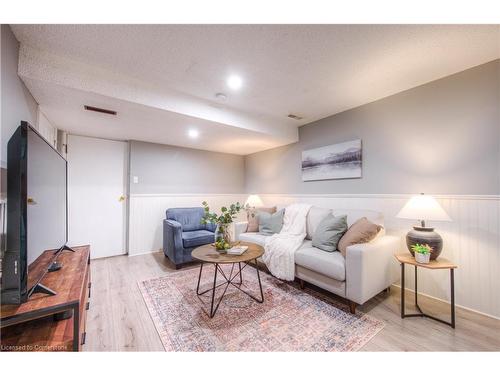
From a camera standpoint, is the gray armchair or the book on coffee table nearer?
the book on coffee table

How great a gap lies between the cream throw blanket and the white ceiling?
59.4 inches

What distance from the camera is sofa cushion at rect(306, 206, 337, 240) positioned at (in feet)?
8.89

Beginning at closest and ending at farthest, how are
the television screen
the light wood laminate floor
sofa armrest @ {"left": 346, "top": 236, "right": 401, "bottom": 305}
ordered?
the television screen, the light wood laminate floor, sofa armrest @ {"left": 346, "top": 236, "right": 401, "bottom": 305}

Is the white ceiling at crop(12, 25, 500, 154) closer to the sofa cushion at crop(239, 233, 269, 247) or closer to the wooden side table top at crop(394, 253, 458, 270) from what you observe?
the sofa cushion at crop(239, 233, 269, 247)

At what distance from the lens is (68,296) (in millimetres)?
1065

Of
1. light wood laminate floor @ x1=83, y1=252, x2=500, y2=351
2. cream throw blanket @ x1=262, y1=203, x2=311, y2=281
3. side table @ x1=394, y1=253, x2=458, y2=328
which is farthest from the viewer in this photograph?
cream throw blanket @ x1=262, y1=203, x2=311, y2=281

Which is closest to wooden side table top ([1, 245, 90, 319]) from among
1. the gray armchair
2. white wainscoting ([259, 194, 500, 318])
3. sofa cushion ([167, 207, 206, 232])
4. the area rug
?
the area rug

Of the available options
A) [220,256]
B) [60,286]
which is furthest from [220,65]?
[60,286]

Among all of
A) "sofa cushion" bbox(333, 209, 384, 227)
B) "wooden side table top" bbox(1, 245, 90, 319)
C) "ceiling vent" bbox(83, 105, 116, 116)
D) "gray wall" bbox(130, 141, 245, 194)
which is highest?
"ceiling vent" bbox(83, 105, 116, 116)

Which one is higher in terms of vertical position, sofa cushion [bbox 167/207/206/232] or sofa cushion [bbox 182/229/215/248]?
sofa cushion [bbox 167/207/206/232]

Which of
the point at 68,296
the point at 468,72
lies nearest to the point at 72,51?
the point at 68,296

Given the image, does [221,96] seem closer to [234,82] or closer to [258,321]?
[234,82]

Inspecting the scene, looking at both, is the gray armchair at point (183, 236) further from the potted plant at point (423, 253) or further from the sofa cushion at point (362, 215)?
the potted plant at point (423, 253)

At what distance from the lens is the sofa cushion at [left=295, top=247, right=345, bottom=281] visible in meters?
1.90
